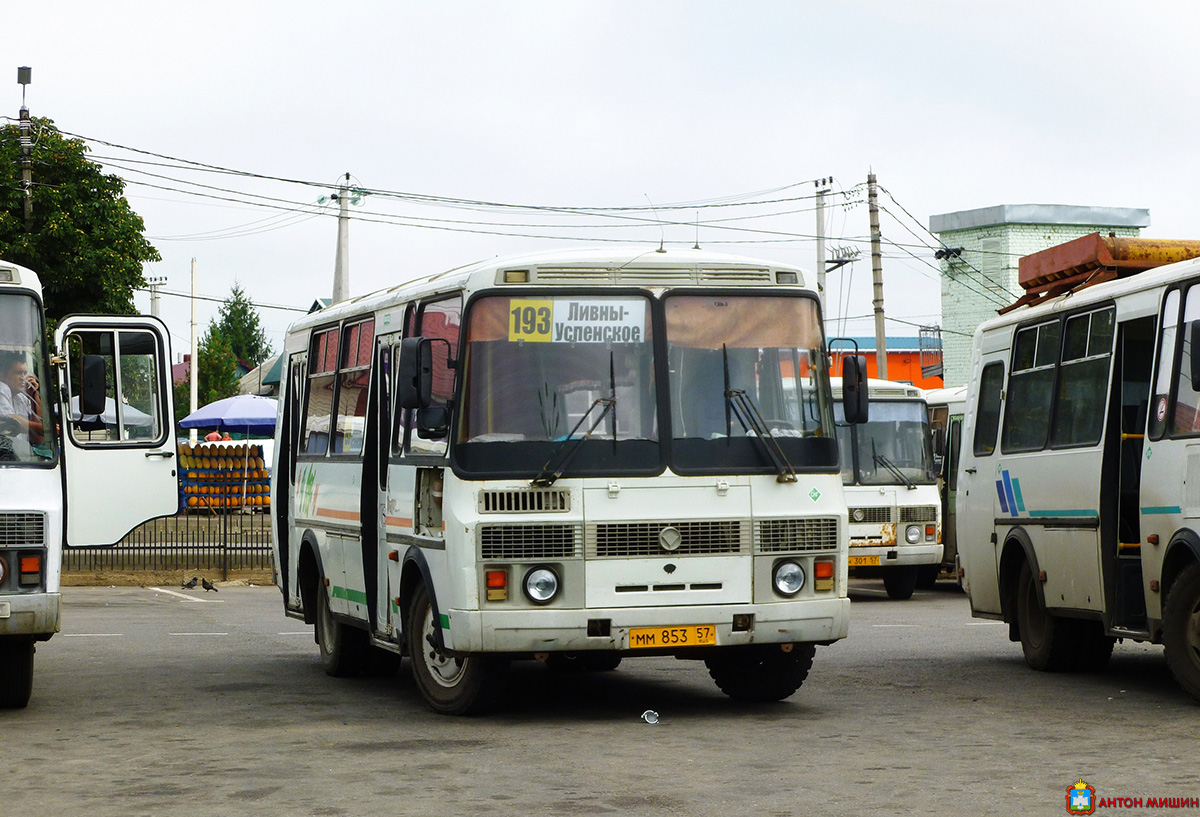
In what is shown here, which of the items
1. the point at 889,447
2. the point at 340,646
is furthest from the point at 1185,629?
the point at 889,447

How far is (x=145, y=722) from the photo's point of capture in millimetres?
11141

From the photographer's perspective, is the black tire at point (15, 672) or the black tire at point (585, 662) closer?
the black tire at point (15, 672)

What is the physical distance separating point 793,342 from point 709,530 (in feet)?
4.35

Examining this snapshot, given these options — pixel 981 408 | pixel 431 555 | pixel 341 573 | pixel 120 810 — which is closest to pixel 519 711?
pixel 431 555

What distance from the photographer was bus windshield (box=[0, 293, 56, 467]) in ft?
35.7

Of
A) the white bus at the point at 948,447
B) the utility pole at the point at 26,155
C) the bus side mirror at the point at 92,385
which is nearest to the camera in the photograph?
the bus side mirror at the point at 92,385

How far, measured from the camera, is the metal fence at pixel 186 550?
1106 inches

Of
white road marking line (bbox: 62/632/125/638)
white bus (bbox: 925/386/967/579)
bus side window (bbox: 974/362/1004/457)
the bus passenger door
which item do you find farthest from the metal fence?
the bus passenger door

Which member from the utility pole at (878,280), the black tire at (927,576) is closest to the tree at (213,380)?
the utility pole at (878,280)

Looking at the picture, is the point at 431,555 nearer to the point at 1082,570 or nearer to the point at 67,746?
the point at 67,746

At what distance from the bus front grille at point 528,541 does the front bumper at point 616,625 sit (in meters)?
0.33

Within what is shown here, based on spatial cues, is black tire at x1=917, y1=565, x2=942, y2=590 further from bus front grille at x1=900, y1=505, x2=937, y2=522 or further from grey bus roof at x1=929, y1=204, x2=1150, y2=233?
grey bus roof at x1=929, y1=204, x2=1150, y2=233

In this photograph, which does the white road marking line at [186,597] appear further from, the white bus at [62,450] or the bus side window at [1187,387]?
the bus side window at [1187,387]

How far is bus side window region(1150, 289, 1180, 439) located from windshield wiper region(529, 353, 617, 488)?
3671mm
